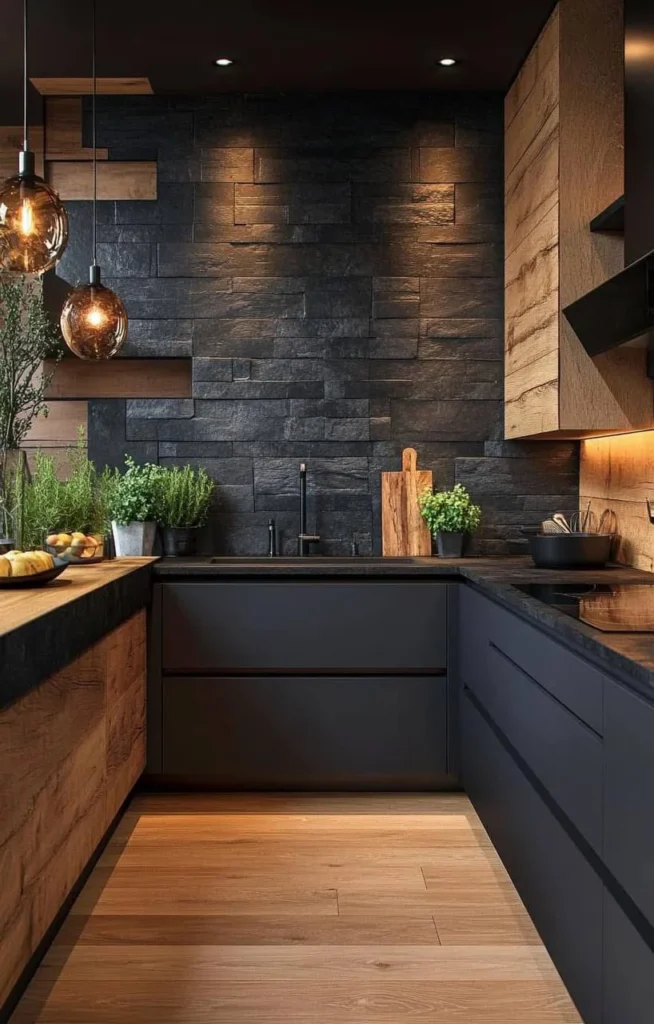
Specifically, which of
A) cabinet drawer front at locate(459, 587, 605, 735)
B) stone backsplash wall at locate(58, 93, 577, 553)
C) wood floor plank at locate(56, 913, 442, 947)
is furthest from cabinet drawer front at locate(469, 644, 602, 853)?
stone backsplash wall at locate(58, 93, 577, 553)

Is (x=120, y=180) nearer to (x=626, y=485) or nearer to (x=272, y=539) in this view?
(x=272, y=539)

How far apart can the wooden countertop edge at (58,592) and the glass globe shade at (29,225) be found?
750 mm

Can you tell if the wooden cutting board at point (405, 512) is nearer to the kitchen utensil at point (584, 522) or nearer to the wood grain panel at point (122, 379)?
the kitchen utensil at point (584, 522)

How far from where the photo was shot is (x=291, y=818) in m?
3.39

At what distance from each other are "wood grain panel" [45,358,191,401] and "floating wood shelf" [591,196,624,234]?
1795 mm

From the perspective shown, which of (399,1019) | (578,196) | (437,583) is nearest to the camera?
(399,1019)

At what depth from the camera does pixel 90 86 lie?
400cm

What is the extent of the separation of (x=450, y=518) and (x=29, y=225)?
213 centimetres

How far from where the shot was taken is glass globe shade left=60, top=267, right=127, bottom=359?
2904 mm

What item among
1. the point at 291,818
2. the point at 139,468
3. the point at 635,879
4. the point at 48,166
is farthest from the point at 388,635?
the point at 48,166

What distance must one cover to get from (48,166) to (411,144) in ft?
4.88

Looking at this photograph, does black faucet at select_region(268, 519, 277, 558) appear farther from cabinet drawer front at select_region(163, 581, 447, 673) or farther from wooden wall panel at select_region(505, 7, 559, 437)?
wooden wall panel at select_region(505, 7, 559, 437)

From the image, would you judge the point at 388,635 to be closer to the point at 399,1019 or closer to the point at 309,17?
the point at 399,1019

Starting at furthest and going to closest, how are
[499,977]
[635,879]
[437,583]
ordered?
[437,583]
[499,977]
[635,879]
